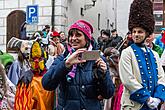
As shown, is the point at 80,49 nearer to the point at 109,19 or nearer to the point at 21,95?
the point at 21,95

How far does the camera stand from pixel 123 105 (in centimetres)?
509

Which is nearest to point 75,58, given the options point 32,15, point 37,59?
point 37,59

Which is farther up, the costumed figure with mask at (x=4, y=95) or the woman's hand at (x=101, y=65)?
the woman's hand at (x=101, y=65)

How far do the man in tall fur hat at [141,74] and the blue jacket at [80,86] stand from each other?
23.8 inches

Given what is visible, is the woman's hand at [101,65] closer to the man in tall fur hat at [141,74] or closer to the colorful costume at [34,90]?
the man in tall fur hat at [141,74]

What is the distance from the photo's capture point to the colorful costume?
5430 millimetres

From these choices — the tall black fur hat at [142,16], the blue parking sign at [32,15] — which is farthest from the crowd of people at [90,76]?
the blue parking sign at [32,15]

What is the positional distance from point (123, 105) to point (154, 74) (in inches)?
19.4

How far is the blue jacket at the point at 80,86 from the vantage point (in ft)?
14.1

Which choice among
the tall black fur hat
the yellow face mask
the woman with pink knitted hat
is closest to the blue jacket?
the woman with pink knitted hat

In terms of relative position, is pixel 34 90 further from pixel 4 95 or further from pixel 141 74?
pixel 141 74

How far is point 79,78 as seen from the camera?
14.2ft

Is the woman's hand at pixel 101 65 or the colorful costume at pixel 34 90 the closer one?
the woman's hand at pixel 101 65

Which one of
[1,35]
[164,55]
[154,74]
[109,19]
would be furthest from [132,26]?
[109,19]
